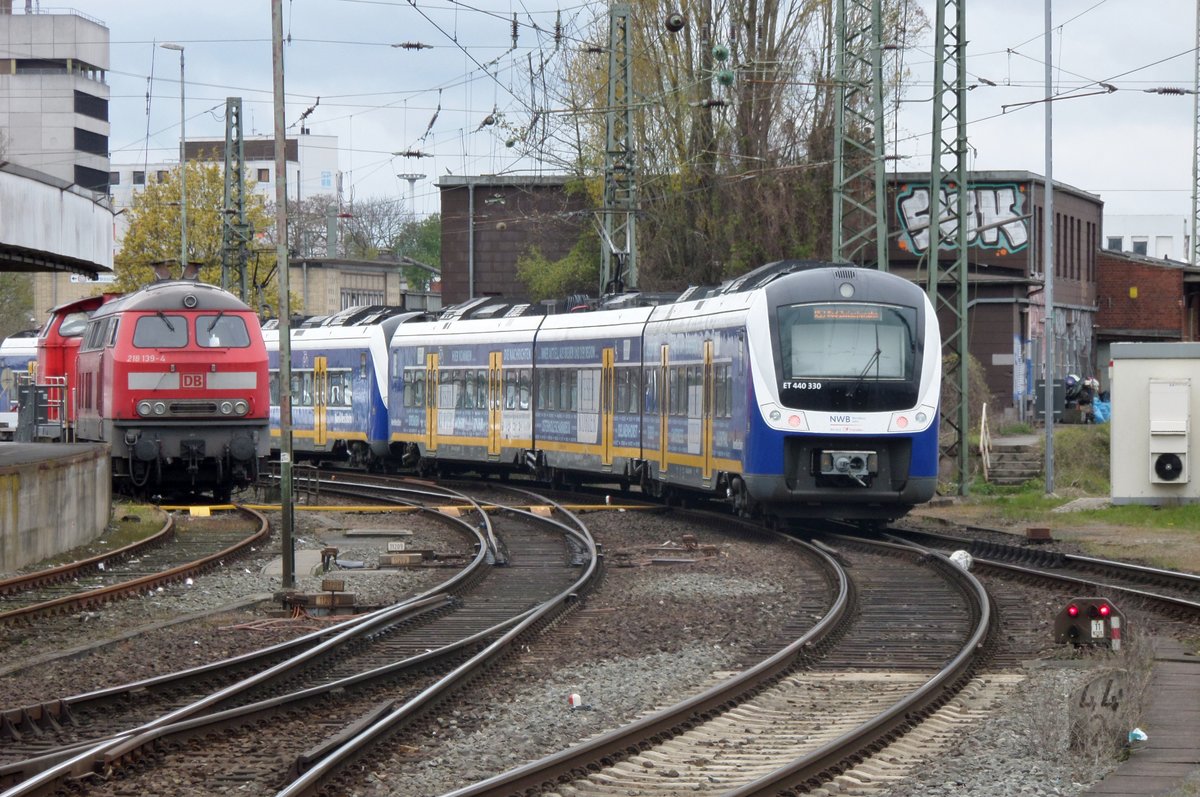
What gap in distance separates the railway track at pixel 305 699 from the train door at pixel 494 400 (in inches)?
597

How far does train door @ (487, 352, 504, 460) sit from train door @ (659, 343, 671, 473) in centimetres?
734

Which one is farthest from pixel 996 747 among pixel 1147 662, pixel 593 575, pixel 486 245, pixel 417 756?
pixel 486 245

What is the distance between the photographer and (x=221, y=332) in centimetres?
2538

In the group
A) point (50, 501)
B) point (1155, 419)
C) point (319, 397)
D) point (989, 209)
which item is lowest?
point (50, 501)

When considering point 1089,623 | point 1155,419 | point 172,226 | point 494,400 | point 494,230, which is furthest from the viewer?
point 172,226

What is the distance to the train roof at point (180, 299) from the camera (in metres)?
25.2

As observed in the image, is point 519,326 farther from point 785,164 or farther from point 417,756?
point 417,756

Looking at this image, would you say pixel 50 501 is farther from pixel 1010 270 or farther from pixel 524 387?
pixel 1010 270

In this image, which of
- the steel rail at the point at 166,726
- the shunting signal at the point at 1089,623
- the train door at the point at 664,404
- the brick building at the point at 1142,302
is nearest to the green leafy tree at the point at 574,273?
the brick building at the point at 1142,302

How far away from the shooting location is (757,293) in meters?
20.7

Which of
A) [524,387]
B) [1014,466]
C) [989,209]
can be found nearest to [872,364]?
[524,387]

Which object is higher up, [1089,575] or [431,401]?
[431,401]

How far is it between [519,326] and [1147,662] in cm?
2161

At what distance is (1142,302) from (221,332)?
40.0 meters
